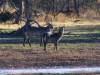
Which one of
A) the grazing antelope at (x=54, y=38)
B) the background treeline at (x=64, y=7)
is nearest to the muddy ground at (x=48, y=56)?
the grazing antelope at (x=54, y=38)

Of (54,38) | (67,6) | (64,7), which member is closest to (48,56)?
(54,38)

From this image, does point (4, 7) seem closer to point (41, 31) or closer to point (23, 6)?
point (23, 6)

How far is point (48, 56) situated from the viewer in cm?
2094

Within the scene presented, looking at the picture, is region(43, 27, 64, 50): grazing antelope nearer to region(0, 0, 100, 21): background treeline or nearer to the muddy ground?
the muddy ground

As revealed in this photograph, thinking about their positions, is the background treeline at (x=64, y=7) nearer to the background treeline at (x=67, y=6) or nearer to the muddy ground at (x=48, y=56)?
the background treeline at (x=67, y=6)

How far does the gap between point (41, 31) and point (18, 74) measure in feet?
43.2

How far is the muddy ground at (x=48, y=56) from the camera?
58.6 ft

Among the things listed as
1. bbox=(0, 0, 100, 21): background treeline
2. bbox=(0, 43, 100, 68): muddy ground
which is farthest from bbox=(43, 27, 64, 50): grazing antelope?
bbox=(0, 0, 100, 21): background treeline

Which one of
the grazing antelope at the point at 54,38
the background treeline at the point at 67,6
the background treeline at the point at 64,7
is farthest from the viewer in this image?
the background treeline at the point at 67,6

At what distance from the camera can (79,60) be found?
19109 mm

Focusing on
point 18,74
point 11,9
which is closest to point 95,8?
point 11,9

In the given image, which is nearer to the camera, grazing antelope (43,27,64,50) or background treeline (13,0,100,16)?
grazing antelope (43,27,64,50)

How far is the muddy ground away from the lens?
17875 mm

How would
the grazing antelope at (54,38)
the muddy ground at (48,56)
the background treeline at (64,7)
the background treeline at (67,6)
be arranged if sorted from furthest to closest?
the background treeline at (67,6) < the background treeline at (64,7) < the grazing antelope at (54,38) < the muddy ground at (48,56)
